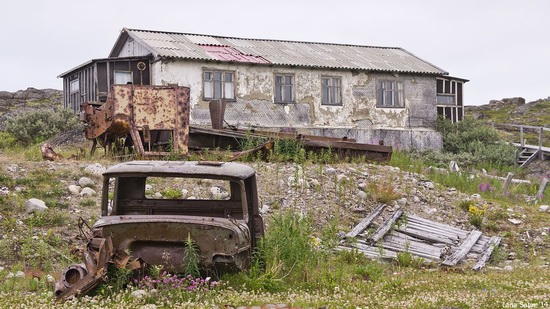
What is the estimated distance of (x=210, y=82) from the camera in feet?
82.0

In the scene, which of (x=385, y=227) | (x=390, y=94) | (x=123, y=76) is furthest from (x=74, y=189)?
(x=390, y=94)

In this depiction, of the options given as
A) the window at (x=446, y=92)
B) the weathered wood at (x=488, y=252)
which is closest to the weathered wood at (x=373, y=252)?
the weathered wood at (x=488, y=252)

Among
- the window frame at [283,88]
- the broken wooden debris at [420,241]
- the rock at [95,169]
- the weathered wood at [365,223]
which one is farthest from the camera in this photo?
the window frame at [283,88]

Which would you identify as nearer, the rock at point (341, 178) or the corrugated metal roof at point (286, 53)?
the rock at point (341, 178)

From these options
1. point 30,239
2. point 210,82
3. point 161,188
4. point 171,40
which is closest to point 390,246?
point 161,188

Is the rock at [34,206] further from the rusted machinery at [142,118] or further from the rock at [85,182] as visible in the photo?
the rusted machinery at [142,118]

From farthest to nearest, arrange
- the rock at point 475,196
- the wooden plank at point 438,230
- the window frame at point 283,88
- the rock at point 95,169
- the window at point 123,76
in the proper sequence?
1. the window frame at point 283,88
2. the window at point 123,76
3. the rock at point 475,196
4. the rock at point 95,169
5. the wooden plank at point 438,230

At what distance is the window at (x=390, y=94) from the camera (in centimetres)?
2875

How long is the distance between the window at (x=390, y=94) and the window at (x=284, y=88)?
4104 millimetres

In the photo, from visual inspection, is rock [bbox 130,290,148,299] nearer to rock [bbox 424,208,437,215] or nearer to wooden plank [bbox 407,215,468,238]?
wooden plank [bbox 407,215,468,238]

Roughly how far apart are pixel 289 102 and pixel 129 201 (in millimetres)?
18234

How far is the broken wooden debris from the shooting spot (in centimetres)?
1116

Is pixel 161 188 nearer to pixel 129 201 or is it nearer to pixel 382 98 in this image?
pixel 129 201

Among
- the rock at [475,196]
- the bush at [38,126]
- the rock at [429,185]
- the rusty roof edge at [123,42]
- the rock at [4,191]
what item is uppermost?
the rusty roof edge at [123,42]
